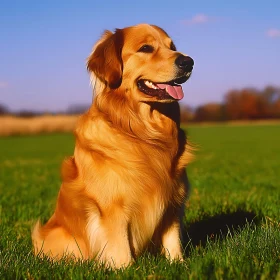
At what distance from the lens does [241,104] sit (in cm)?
8688

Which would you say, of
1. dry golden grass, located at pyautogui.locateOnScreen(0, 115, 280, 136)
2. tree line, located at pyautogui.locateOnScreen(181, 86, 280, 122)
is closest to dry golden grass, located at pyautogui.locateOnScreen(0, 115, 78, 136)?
dry golden grass, located at pyautogui.locateOnScreen(0, 115, 280, 136)

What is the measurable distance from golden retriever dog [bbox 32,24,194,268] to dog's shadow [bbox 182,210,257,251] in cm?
83

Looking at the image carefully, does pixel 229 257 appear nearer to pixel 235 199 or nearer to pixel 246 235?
pixel 246 235

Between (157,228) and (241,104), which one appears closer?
(157,228)

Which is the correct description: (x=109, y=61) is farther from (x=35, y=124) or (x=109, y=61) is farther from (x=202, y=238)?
(x=35, y=124)

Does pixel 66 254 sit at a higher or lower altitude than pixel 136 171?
lower

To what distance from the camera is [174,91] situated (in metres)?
3.69

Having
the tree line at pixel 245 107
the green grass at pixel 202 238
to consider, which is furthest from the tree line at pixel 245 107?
the green grass at pixel 202 238

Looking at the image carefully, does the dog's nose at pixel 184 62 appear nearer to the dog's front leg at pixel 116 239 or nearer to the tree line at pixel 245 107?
the dog's front leg at pixel 116 239

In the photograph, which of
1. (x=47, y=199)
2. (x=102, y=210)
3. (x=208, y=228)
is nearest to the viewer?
(x=102, y=210)

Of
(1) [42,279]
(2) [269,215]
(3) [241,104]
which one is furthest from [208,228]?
(3) [241,104]

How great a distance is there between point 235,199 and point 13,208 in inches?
126

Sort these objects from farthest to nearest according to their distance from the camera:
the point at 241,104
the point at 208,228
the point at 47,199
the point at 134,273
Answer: the point at 241,104, the point at 47,199, the point at 208,228, the point at 134,273

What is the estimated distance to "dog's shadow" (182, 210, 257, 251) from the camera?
182 inches
